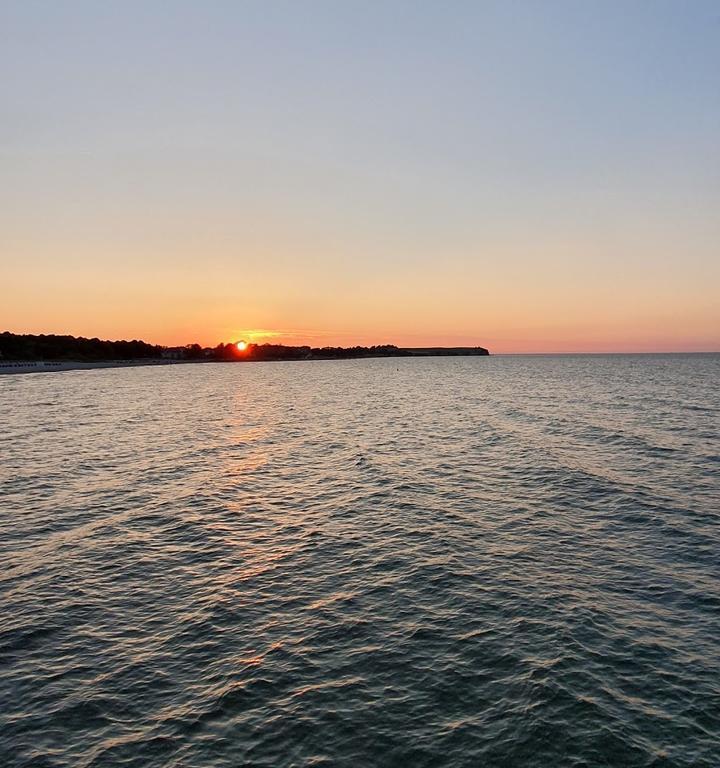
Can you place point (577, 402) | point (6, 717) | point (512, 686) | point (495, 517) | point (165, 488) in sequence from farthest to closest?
point (577, 402) < point (165, 488) < point (495, 517) < point (512, 686) < point (6, 717)

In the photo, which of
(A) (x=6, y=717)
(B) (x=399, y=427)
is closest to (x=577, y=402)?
(B) (x=399, y=427)

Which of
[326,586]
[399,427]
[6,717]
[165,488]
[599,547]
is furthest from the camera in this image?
[399,427]

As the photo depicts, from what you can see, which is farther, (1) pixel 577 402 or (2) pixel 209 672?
(1) pixel 577 402

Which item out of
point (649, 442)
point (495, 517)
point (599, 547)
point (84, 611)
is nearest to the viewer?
point (84, 611)

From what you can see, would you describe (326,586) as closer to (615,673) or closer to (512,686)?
(512,686)

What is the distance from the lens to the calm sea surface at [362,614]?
13266 millimetres

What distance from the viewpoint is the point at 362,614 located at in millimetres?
19328

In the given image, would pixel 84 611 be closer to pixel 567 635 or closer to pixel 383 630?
pixel 383 630

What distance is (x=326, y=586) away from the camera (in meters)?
21.7

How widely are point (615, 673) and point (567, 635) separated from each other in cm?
213

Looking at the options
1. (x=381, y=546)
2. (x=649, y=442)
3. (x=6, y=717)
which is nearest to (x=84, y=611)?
(x=6, y=717)

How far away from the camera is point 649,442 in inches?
2115

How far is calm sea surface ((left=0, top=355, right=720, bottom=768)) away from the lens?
1327 centimetres

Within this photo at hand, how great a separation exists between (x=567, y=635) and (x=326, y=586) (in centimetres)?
878
